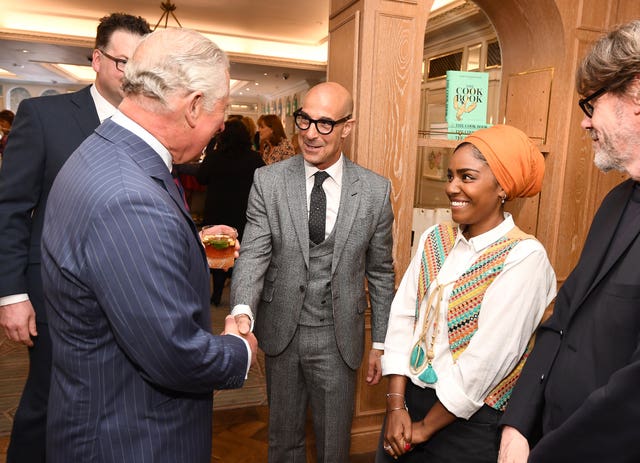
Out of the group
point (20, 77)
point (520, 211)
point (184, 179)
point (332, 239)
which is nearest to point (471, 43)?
point (520, 211)

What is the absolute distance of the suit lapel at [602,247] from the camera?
3.78 feet

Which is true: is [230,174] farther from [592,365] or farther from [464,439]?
[592,365]

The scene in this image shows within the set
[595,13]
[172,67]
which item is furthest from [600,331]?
[595,13]

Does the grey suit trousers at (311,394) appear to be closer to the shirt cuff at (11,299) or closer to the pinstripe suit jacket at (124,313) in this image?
the pinstripe suit jacket at (124,313)

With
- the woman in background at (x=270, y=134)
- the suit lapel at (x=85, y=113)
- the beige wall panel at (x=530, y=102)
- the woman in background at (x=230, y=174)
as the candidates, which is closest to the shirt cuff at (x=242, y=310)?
the suit lapel at (x=85, y=113)

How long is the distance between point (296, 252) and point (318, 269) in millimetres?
109

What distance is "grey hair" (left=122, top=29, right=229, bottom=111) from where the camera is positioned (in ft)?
3.55

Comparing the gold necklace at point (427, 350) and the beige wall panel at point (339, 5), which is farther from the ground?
the beige wall panel at point (339, 5)

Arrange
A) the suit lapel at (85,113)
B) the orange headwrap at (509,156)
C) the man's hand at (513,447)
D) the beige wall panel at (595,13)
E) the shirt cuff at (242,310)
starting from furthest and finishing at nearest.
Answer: the beige wall panel at (595,13)
the suit lapel at (85,113)
the shirt cuff at (242,310)
the orange headwrap at (509,156)
the man's hand at (513,447)

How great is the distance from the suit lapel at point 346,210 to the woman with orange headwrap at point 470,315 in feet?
1.03

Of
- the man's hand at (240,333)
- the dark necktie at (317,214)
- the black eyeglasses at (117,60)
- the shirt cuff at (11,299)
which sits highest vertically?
the black eyeglasses at (117,60)

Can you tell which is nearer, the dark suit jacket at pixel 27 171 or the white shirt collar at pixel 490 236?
the white shirt collar at pixel 490 236

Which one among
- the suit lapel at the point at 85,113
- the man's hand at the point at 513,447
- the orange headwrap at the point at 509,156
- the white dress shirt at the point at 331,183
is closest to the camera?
the man's hand at the point at 513,447

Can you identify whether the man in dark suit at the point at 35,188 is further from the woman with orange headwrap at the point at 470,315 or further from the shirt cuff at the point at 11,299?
the woman with orange headwrap at the point at 470,315
